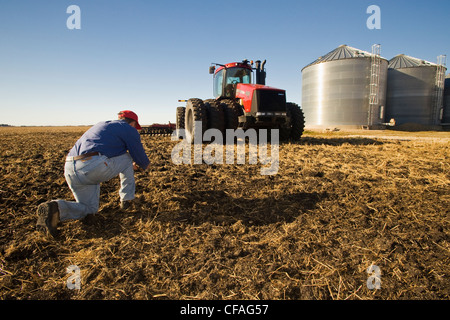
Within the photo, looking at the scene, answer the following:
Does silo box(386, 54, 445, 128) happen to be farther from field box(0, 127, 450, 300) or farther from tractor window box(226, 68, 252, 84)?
field box(0, 127, 450, 300)

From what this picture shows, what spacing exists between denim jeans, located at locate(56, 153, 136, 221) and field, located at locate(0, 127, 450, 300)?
0.55 feet

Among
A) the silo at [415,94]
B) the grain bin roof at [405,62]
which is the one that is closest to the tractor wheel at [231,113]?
the silo at [415,94]

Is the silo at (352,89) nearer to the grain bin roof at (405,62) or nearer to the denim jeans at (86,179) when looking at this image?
the grain bin roof at (405,62)

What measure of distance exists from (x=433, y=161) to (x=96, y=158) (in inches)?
239

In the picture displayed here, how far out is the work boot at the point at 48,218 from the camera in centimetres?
256

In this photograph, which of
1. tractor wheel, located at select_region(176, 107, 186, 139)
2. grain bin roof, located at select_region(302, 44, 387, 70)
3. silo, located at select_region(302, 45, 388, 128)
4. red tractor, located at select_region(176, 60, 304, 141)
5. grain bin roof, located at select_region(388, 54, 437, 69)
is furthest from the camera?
grain bin roof, located at select_region(388, 54, 437, 69)

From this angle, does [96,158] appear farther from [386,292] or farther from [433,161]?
[433,161]

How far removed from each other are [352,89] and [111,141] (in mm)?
21677

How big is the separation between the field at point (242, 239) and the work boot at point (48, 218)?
11 centimetres

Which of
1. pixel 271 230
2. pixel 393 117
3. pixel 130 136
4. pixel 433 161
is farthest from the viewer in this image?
pixel 393 117

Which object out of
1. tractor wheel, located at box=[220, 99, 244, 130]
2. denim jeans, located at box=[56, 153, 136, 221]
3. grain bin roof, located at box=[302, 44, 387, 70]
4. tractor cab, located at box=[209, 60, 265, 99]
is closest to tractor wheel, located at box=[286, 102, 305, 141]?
tractor cab, located at box=[209, 60, 265, 99]

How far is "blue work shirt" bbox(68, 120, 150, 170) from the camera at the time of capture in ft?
9.41
